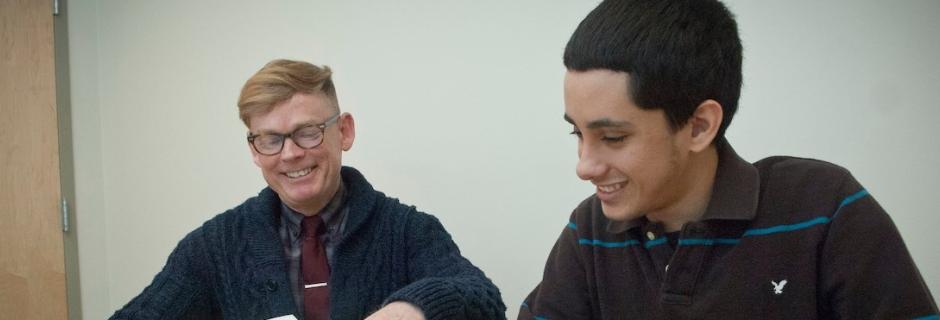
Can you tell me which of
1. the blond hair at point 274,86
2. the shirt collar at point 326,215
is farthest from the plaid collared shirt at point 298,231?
the blond hair at point 274,86

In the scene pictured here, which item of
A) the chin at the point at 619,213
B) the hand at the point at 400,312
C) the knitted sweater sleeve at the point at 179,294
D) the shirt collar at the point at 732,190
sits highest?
the shirt collar at the point at 732,190

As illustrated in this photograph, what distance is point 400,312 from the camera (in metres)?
1.30

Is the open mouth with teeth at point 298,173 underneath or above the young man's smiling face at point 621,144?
underneath

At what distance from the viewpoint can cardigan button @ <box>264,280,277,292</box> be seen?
158 centimetres

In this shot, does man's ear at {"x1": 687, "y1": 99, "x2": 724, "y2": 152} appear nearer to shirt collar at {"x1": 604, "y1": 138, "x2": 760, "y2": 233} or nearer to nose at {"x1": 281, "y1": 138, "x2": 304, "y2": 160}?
shirt collar at {"x1": 604, "y1": 138, "x2": 760, "y2": 233}

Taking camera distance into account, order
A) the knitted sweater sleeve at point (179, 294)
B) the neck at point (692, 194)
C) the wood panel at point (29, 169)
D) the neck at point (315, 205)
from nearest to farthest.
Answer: the neck at point (692, 194) < the knitted sweater sleeve at point (179, 294) < the neck at point (315, 205) < the wood panel at point (29, 169)

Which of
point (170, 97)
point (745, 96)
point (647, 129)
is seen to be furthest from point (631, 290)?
point (170, 97)

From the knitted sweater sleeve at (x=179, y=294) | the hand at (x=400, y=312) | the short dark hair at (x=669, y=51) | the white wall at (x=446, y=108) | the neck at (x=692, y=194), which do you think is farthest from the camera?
the white wall at (x=446, y=108)

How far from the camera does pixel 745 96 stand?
1.93 m

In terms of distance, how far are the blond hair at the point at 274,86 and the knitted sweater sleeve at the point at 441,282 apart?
0.43m

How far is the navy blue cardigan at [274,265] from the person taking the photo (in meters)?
1.58

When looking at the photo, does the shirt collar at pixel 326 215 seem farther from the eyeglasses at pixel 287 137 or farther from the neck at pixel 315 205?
the eyeglasses at pixel 287 137

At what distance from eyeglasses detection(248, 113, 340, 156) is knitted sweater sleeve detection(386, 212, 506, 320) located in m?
0.32

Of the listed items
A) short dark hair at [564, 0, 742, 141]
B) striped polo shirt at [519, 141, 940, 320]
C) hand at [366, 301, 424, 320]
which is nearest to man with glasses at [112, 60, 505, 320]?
hand at [366, 301, 424, 320]
